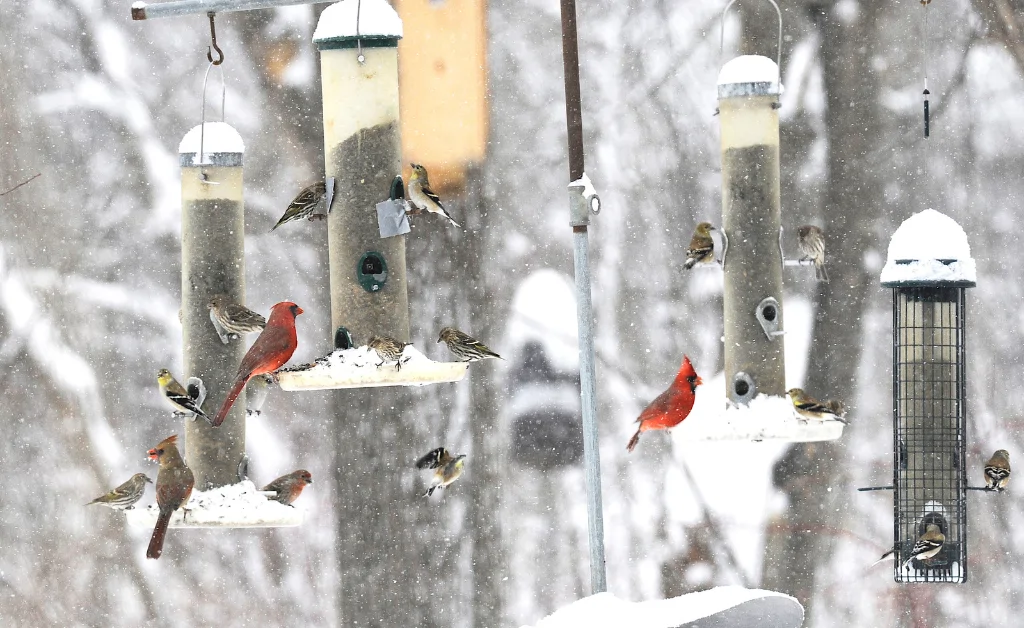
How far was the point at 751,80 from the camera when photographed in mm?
8086

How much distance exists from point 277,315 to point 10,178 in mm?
7525

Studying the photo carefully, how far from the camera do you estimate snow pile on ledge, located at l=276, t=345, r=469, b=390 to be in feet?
23.7

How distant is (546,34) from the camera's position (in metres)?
13.9

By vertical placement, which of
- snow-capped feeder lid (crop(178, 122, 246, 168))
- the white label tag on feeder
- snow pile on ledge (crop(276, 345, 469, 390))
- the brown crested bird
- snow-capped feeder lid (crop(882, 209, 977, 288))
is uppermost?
snow-capped feeder lid (crop(178, 122, 246, 168))

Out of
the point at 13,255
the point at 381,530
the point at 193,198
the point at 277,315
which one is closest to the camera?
the point at 277,315

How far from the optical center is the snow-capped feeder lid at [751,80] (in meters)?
8.09

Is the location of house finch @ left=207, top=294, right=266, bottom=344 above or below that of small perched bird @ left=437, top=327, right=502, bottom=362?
above

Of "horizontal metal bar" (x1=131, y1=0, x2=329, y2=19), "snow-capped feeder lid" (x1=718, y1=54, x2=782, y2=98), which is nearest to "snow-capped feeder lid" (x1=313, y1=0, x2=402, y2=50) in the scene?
"horizontal metal bar" (x1=131, y1=0, x2=329, y2=19)

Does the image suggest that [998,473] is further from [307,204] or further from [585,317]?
[585,317]

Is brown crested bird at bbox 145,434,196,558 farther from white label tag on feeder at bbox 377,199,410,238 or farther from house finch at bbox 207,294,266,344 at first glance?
white label tag on feeder at bbox 377,199,410,238

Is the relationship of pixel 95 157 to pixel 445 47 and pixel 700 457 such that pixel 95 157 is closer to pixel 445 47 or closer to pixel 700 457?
pixel 445 47

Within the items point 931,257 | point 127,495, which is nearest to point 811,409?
point 931,257

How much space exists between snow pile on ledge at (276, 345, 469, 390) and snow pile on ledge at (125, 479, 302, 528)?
775 mm

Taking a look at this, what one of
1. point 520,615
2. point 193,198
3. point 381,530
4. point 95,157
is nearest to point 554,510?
point 520,615
